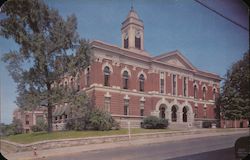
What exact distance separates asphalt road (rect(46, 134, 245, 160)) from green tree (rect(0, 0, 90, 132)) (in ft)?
2.08

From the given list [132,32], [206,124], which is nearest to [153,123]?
[206,124]

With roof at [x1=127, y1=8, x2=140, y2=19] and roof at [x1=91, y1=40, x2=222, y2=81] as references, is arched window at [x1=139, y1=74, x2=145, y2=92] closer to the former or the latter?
roof at [x1=91, y1=40, x2=222, y2=81]

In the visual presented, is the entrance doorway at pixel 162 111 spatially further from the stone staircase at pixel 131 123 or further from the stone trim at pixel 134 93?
the stone staircase at pixel 131 123

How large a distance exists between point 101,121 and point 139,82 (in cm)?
66

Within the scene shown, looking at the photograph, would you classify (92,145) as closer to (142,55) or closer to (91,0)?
(142,55)

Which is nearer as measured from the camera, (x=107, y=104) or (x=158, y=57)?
(x=107, y=104)

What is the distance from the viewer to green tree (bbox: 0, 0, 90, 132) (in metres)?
3.49

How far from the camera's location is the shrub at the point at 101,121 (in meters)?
3.67

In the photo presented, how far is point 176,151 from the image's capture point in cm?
395

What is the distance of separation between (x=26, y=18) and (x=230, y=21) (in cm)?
256

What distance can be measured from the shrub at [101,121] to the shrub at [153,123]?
0.37m

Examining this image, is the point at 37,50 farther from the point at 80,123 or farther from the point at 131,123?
the point at 131,123

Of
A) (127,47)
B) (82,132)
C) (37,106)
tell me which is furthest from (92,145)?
(127,47)

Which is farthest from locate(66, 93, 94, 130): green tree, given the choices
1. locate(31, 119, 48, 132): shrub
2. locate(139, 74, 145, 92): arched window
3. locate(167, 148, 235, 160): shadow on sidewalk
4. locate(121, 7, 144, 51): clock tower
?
locate(167, 148, 235, 160): shadow on sidewalk
